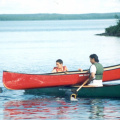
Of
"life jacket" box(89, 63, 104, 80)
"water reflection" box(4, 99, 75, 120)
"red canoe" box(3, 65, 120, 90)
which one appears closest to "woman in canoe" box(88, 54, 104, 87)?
"life jacket" box(89, 63, 104, 80)

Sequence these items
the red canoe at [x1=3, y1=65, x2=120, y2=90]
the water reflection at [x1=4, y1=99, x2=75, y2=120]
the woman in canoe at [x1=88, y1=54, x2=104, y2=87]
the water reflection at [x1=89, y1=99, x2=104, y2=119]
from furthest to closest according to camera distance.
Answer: the red canoe at [x1=3, y1=65, x2=120, y2=90], the woman in canoe at [x1=88, y1=54, x2=104, y2=87], the water reflection at [x1=4, y1=99, x2=75, y2=120], the water reflection at [x1=89, y1=99, x2=104, y2=119]

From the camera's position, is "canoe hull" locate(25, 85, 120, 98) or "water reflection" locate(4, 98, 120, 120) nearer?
"water reflection" locate(4, 98, 120, 120)

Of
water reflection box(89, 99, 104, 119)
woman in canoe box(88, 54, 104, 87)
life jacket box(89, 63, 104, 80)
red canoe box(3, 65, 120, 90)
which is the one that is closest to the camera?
water reflection box(89, 99, 104, 119)

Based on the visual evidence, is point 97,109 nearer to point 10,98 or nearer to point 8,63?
point 10,98

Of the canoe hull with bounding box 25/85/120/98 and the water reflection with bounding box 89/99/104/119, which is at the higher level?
the canoe hull with bounding box 25/85/120/98

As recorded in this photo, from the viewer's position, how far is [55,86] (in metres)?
22.1

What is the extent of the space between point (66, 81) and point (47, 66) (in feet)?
47.8

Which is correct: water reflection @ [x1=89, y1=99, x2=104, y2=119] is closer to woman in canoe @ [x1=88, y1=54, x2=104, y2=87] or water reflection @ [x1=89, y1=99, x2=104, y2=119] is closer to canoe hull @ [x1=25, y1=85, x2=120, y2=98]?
canoe hull @ [x1=25, y1=85, x2=120, y2=98]

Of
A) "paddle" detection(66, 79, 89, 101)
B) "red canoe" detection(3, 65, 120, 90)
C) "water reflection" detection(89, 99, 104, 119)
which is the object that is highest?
"red canoe" detection(3, 65, 120, 90)

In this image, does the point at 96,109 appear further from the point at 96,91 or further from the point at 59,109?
the point at 96,91

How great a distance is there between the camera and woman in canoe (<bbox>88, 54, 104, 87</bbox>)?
20.5 m

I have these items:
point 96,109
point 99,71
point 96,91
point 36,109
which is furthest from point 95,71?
point 36,109

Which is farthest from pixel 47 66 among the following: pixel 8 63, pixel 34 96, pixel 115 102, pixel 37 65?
pixel 115 102

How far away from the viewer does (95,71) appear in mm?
20766
